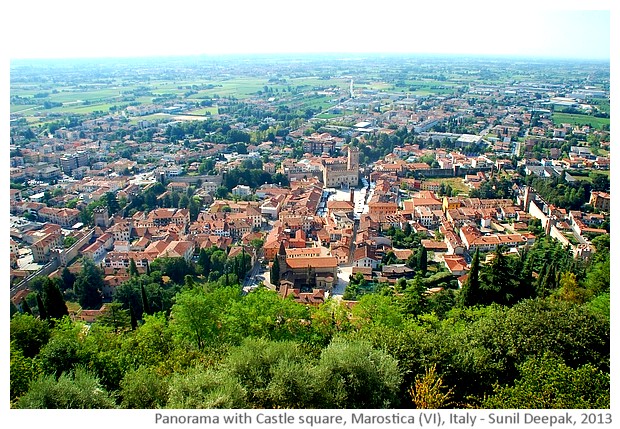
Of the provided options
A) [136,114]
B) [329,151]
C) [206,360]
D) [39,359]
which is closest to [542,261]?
[206,360]

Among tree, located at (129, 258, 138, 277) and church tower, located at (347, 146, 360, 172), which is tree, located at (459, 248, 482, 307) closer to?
tree, located at (129, 258, 138, 277)

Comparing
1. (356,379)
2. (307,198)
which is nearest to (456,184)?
(307,198)

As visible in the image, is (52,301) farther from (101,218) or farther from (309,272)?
(101,218)

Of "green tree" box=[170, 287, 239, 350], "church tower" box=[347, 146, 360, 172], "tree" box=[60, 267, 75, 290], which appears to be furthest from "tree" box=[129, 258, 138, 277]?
"church tower" box=[347, 146, 360, 172]

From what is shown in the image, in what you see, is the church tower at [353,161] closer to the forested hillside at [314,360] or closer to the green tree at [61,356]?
the forested hillside at [314,360]

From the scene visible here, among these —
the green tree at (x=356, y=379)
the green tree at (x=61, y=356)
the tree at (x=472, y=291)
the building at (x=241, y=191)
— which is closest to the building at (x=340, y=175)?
the building at (x=241, y=191)

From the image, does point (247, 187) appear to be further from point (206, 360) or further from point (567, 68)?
point (567, 68)
